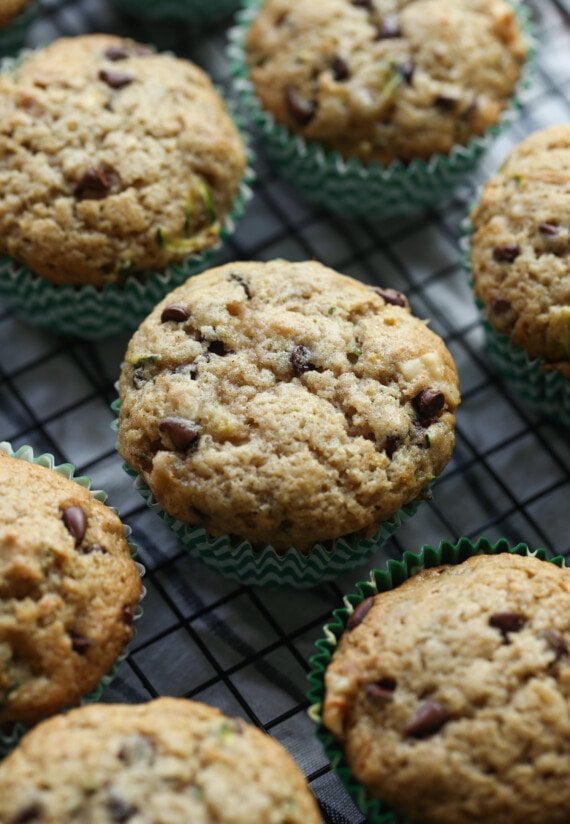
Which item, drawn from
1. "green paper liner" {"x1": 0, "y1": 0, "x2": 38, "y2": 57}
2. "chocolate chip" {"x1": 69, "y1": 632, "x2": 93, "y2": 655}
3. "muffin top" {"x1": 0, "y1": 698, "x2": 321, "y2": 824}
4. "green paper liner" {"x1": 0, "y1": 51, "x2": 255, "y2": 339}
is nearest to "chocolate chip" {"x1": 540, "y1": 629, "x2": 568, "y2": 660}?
"muffin top" {"x1": 0, "y1": 698, "x2": 321, "y2": 824}

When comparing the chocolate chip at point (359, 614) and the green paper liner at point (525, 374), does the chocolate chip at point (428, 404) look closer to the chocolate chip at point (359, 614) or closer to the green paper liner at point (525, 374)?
the green paper liner at point (525, 374)

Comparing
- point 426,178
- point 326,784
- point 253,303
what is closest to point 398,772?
point 326,784

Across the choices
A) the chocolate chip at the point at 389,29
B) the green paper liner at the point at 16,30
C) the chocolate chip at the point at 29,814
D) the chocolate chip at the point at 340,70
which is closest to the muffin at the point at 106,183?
the chocolate chip at the point at 340,70

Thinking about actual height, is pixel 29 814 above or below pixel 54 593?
below

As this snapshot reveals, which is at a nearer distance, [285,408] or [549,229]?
[285,408]

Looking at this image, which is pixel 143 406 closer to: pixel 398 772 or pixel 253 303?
pixel 253 303

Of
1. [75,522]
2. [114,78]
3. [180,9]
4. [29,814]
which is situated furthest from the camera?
[180,9]

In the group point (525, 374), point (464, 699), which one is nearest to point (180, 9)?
point (525, 374)

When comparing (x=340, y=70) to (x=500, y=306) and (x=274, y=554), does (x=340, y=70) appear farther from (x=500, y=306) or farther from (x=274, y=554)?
(x=274, y=554)
